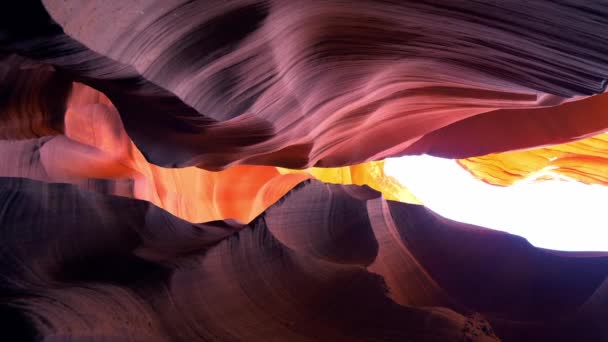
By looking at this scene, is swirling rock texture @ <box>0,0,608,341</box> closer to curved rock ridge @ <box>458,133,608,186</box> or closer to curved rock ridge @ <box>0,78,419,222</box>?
curved rock ridge @ <box>0,78,419,222</box>

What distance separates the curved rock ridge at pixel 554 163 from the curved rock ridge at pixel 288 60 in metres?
2.09

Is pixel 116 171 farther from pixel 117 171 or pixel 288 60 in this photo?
pixel 288 60

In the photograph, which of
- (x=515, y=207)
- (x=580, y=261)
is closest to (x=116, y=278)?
(x=580, y=261)

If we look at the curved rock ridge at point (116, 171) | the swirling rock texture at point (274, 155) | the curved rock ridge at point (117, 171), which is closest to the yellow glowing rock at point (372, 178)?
the curved rock ridge at point (117, 171)

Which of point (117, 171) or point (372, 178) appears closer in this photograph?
point (117, 171)

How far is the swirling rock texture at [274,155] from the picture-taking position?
146cm

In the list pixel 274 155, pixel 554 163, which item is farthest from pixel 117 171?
pixel 554 163

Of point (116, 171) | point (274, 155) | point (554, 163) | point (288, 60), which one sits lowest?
point (116, 171)

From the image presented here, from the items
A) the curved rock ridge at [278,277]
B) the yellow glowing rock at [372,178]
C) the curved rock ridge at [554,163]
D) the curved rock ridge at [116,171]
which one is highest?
the curved rock ridge at [554,163]

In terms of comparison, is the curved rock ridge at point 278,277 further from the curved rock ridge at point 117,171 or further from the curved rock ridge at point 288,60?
the curved rock ridge at point 117,171

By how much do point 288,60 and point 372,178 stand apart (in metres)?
3.80

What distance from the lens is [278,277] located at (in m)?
1.82

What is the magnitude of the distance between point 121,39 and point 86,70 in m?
0.15

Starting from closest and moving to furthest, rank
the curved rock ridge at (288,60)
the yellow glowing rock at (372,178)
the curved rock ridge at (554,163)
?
the curved rock ridge at (288,60), the curved rock ridge at (554,163), the yellow glowing rock at (372,178)
